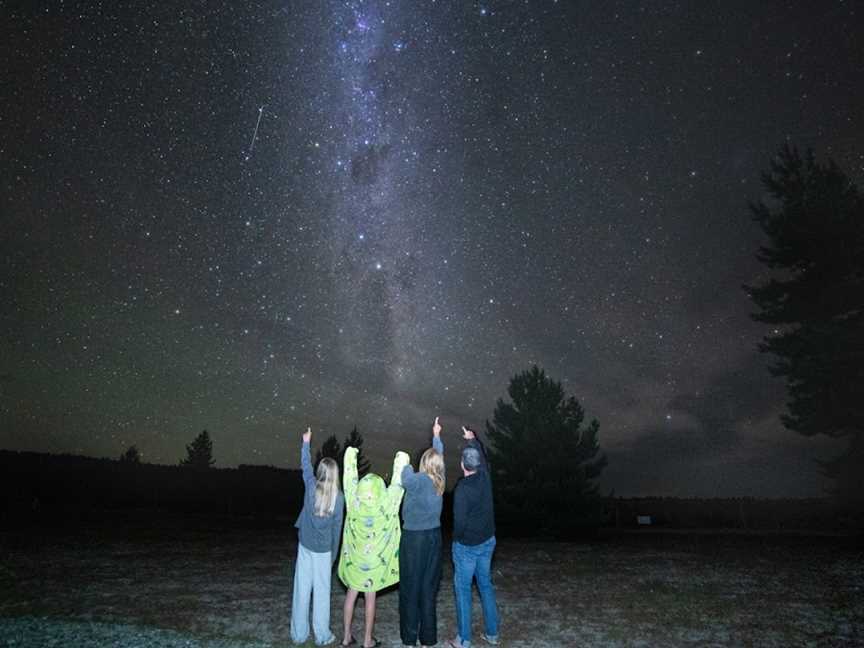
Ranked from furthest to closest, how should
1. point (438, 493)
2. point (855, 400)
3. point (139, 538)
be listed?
point (855, 400)
point (139, 538)
point (438, 493)

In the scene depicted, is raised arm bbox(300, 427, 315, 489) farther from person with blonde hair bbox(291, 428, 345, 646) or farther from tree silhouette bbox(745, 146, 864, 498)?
tree silhouette bbox(745, 146, 864, 498)

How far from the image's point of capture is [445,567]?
41.3 ft

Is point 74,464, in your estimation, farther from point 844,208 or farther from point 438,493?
point 844,208

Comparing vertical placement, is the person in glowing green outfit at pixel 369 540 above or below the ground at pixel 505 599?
above

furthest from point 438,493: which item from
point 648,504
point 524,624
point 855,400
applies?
point 648,504

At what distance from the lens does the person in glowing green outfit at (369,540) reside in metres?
5.30

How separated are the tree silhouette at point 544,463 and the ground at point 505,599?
8071 millimetres

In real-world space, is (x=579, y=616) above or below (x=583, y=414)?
below

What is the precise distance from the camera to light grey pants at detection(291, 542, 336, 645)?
→ 5410 mm

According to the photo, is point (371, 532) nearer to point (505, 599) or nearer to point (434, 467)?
point (434, 467)

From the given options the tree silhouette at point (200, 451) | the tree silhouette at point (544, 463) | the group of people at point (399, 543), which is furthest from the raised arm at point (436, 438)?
the tree silhouette at point (200, 451)

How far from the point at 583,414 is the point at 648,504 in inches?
927

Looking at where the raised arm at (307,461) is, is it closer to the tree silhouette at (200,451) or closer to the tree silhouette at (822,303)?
the tree silhouette at (822,303)

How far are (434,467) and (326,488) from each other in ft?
A: 3.91
